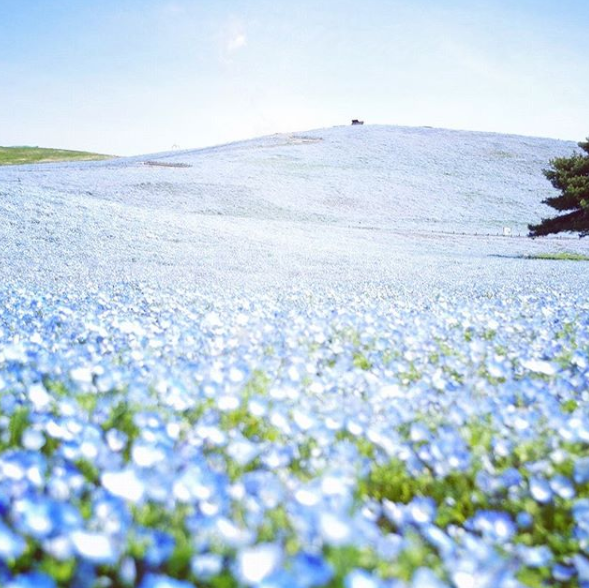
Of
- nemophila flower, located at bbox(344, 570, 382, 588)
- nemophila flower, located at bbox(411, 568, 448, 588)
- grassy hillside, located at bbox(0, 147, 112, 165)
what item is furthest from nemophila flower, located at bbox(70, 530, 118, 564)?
grassy hillside, located at bbox(0, 147, 112, 165)

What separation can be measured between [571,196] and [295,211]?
14660 mm

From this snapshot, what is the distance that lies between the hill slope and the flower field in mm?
7033

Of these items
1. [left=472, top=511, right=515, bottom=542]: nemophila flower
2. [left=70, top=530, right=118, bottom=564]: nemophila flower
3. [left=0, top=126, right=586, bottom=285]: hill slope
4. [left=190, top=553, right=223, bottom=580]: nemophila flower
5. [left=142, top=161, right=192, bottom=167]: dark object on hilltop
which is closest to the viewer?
[left=70, top=530, right=118, bottom=564]: nemophila flower

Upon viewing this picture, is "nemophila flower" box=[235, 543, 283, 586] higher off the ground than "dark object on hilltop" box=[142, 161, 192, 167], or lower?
lower

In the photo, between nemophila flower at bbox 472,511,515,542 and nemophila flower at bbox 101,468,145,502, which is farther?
nemophila flower at bbox 472,511,515,542

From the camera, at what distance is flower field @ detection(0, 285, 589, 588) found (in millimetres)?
1380

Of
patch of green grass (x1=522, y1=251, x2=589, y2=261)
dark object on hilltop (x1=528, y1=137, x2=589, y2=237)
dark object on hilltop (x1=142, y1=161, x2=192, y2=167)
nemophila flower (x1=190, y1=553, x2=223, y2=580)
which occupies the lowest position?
nemophila flower (x1=190, y1=553, x2=223, y2=580)

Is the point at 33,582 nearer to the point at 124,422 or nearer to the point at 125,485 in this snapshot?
the point at 125,485

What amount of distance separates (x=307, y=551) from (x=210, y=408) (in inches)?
50.3

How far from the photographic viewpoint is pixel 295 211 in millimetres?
30828

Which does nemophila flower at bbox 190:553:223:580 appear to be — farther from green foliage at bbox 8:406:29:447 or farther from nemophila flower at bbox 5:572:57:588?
green foliage at bbox 8:406:29:447

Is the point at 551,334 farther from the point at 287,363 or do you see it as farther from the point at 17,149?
the point at 17,149

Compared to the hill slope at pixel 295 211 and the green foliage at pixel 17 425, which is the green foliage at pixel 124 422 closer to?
the green foliage at pixel 17 425

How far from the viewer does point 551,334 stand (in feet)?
15.5
